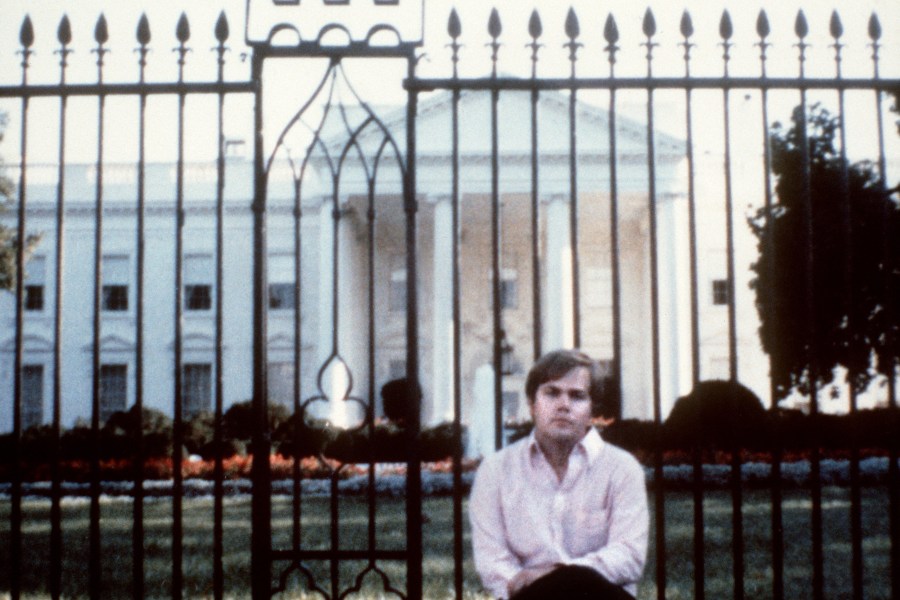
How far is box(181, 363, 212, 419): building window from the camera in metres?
28.6

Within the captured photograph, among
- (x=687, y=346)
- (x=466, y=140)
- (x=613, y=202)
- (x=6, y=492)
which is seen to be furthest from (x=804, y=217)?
(x=687, y=346)

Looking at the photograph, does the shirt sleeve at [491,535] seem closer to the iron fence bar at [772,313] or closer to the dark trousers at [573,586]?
the dark trousers at [573,586]

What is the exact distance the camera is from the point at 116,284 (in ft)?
100

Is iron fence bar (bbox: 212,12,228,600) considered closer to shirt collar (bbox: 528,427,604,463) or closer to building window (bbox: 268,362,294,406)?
shirt collar (bbox: 528,427,604,463)

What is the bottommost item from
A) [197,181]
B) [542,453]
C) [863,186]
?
[542,453]

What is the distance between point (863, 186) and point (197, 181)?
1914cm

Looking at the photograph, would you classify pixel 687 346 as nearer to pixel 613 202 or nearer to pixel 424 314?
pixel 424 314

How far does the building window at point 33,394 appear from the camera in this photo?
93.8 ft

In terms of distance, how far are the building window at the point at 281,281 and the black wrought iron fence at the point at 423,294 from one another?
0.10m

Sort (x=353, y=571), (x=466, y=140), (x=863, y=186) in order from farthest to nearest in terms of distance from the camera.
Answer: (x=466, y=140)
(x=863, y=186)
(x=353, y=571)

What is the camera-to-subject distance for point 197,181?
2867cm

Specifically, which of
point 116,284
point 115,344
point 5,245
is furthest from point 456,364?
point 116,284

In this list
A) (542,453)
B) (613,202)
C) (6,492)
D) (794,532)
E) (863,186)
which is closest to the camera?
(542,453)

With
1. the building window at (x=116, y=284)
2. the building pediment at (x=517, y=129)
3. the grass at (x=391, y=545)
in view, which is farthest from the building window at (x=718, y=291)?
the grass at (x=391, y=545)
